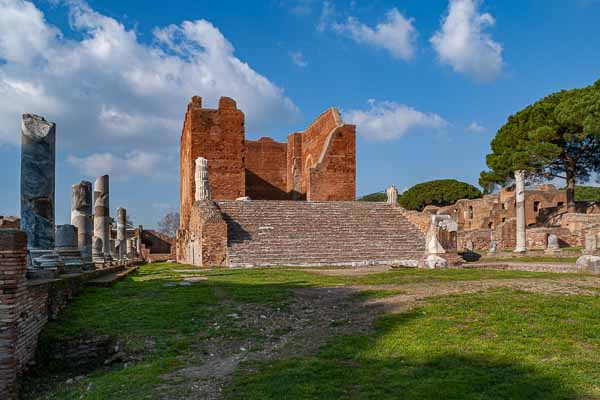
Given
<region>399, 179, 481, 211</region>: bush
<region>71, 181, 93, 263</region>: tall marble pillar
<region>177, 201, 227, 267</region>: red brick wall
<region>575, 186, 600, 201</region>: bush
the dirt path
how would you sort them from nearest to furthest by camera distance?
the dirt path
<region>71, 181, 93, 263</region>: tall marble pillar
<region>177, 201, 227, 267</region>: red brick wall
<region>399, 179, 481, 211</region>: bush
<region>575, 186, 600, 201</region>: bush

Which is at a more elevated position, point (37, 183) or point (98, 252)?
point (37, 183)

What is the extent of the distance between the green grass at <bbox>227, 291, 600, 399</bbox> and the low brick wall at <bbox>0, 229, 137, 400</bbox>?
2.34 meters

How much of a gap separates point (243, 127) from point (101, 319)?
2113cm

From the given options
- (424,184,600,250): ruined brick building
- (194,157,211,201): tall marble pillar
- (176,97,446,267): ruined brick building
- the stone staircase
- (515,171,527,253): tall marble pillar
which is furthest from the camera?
(424,184,600,250): ruined brick building

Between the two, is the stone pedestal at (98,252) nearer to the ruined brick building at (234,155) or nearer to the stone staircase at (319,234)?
the stone staircase at (319,234)

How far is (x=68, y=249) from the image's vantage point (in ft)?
33.4

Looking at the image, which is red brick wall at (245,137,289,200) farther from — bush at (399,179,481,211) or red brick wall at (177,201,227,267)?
bush at (399,179,481,211)

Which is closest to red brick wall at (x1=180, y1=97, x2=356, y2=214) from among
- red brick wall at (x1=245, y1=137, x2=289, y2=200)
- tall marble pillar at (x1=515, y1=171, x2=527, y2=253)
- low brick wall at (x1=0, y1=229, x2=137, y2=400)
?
red brick wall at (x1=245, y1=137, x2=289, y2=200)

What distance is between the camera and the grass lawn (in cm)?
373

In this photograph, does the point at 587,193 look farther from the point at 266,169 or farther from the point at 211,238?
the point at 211,238

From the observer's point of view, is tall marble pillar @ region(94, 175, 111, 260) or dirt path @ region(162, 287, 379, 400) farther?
tall marble pillar @ region(94, 175, 111, 260)

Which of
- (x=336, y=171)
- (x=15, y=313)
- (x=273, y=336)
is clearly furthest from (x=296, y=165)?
(x=15, y=313)

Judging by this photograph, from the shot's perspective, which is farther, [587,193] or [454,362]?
[587,193]

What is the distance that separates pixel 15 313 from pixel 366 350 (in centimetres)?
348
